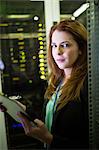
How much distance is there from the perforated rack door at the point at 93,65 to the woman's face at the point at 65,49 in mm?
219

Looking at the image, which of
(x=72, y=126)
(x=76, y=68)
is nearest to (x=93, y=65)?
(x=76, y=68)

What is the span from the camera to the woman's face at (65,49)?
43.5 inches

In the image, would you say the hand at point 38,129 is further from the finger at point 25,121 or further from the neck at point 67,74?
the neck at point 67,74

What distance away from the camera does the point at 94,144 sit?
3.13 ft

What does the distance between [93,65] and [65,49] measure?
0.89ft

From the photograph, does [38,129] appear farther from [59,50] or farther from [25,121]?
[59,50]

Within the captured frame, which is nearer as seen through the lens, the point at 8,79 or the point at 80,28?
the point at 80,28

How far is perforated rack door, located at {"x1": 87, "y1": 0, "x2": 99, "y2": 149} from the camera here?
0.86 meters

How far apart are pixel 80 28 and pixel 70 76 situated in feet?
0.91

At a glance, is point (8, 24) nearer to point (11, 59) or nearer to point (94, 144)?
point (11, 59)

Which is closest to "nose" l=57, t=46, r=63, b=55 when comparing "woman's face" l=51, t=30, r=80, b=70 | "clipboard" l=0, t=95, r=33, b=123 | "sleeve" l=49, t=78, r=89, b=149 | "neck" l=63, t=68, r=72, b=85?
"woman's face" l=51, t=30, r=80, b=70

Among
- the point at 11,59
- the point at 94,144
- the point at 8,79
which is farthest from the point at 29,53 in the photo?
the point at 94,144

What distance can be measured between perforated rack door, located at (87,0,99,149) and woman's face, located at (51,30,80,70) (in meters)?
0.22

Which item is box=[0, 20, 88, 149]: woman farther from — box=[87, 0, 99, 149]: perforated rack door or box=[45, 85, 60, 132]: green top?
box=[87, 0, 99, 149]: perforated rack door
